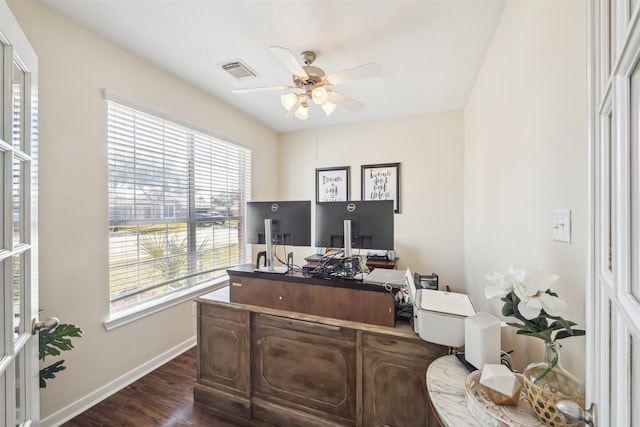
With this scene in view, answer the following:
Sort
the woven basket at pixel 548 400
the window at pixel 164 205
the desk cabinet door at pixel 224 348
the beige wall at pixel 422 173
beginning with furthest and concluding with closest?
the beige wall at pixel 422 173 → the window at pixel 164 205 → the desk cabinet door at pixel 224 348 → the woven basket at pixel 548 400

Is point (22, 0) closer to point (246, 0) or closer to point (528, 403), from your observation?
point (246, 0)

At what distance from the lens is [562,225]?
38.1 inches

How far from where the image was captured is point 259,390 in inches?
69.2

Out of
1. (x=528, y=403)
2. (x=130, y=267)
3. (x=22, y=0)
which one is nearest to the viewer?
(x=528, y=403)

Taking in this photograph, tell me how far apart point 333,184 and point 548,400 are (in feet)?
11.4

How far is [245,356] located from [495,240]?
192 cm

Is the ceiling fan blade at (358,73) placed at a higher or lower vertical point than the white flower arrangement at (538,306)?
higher

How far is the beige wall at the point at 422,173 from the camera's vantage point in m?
3.44

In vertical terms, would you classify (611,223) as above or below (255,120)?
below

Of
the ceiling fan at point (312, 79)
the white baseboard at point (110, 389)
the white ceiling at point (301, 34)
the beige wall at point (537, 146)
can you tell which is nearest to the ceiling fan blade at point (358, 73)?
the ceiling fan at point (312, 79)

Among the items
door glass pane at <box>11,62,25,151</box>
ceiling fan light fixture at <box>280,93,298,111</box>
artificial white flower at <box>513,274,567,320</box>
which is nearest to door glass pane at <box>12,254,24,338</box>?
door glass pane at <box>11,62,25,151</box>

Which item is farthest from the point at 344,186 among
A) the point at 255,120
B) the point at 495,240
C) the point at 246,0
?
the point at 246,0

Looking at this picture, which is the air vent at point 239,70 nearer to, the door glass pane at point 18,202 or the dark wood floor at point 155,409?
the door glass pane at point 18,202

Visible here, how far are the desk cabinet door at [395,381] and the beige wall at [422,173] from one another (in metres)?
2.37
